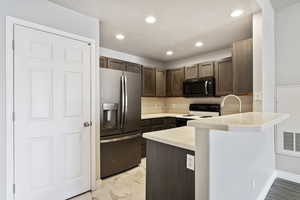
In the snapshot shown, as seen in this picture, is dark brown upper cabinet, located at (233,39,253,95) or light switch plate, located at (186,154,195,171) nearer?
light switch plate, located at (186,154,195,171)

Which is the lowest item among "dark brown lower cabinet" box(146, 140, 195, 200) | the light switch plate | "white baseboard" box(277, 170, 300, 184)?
"white baseboard" box(277, 170, 300, 184)

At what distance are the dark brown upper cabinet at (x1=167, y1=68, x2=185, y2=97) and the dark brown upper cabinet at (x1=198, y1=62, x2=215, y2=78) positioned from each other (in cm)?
53

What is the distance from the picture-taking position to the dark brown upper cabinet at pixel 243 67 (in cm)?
248

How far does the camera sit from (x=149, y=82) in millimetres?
4395

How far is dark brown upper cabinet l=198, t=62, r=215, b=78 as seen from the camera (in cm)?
372

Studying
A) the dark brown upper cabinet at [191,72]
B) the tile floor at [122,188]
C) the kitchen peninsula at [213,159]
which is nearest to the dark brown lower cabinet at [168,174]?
the kitchen peninsula at [213,159]

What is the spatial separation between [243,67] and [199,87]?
140cm

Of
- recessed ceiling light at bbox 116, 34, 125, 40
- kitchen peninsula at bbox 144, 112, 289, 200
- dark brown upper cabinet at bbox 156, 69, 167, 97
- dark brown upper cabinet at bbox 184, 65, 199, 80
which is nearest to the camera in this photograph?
kitchen peninsula at bbox 144, 112, 289, 200

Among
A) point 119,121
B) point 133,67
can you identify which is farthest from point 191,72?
point 119,121

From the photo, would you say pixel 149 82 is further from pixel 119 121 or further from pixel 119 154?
pixel 119 154

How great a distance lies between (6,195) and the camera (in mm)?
1684

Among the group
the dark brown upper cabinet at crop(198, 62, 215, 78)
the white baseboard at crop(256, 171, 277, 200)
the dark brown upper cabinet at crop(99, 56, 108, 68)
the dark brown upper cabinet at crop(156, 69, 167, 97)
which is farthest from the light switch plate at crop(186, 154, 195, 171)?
the dark brown upper cabinet at crop(156, 69, 167, 97)

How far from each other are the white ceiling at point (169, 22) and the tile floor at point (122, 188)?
2.57 meters

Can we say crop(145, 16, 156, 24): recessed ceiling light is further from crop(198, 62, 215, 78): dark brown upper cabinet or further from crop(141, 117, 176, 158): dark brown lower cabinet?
crop(141, 117, 176, 158): dark brown lower cabinet
